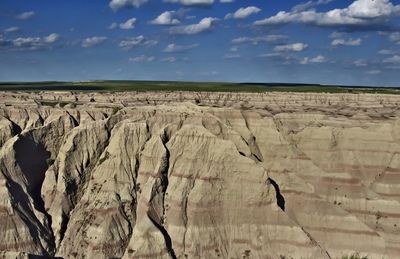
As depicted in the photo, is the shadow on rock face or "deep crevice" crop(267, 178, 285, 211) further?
the shadow on rock face

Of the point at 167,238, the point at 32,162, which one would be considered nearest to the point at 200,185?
the point at 167,238

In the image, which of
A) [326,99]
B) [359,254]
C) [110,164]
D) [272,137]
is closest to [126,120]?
[110,164]

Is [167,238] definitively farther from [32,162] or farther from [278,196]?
[32,162]

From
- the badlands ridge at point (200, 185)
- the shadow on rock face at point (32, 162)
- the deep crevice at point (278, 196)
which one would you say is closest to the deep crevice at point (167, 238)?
the badlands ridge at point (200, 185)

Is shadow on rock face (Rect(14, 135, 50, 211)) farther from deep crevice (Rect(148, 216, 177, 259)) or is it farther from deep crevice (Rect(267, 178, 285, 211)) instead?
deep crevice (Rect(267, 178, 285, 211))

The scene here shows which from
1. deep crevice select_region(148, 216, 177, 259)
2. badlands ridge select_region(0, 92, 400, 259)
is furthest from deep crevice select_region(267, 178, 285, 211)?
deep crevice select_region(148, 216, 177, 259)

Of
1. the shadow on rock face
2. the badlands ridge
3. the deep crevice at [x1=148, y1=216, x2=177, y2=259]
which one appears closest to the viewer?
the deep crevice at [x1=148, y1=216, x2=177, y2=259]

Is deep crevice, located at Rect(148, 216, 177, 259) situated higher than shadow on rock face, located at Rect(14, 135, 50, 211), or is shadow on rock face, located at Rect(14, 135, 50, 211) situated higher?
shadow on rock face, located at Rect(14, 135, 50, 211)

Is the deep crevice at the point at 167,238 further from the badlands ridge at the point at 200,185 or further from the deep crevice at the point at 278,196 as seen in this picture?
the deep crevice at the point at 278,196
